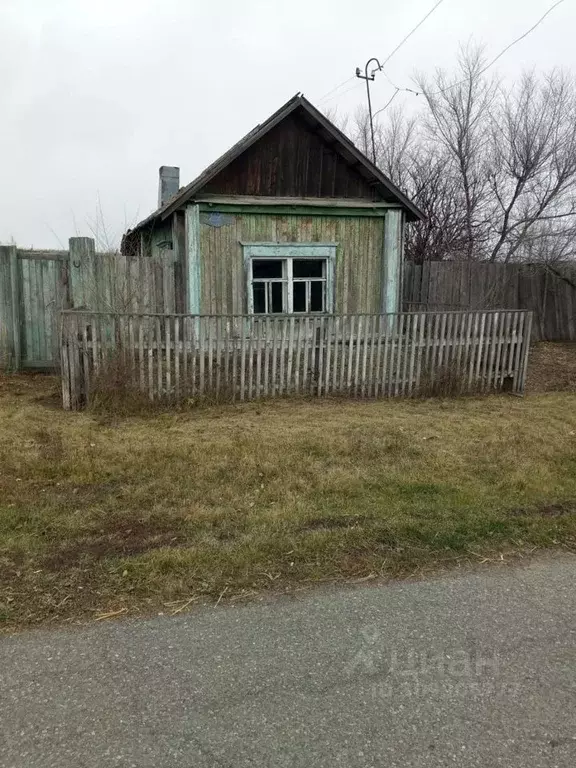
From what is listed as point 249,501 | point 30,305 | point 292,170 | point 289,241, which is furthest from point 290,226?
point 249,501

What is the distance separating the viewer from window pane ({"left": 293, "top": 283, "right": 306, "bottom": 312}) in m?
11.9

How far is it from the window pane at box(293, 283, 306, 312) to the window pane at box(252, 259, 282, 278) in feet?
1.45

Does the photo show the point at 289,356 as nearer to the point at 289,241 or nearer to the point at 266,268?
the point at 266,268

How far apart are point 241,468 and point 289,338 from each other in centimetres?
356

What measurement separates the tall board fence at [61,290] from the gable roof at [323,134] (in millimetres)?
1185

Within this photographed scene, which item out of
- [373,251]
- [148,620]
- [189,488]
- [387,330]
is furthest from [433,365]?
[148,620]

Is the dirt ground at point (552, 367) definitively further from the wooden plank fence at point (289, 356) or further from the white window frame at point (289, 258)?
the white window frame at point (289, 258)

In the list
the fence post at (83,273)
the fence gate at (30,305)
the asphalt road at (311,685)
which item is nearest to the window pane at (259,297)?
the fence post at (83,273)

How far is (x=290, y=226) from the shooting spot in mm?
11570

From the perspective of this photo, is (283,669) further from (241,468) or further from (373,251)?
(373,251)

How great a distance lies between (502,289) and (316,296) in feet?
24.1

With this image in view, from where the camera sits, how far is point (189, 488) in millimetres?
5008

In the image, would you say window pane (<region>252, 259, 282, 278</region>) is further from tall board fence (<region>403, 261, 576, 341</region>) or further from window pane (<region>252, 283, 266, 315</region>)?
tall board fence (<region>403, 261, 576, 341</region>)

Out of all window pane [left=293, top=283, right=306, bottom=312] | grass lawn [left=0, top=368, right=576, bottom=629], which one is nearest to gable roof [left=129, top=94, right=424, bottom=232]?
window pane [left=293, top=283, right=306, bottom=312]
